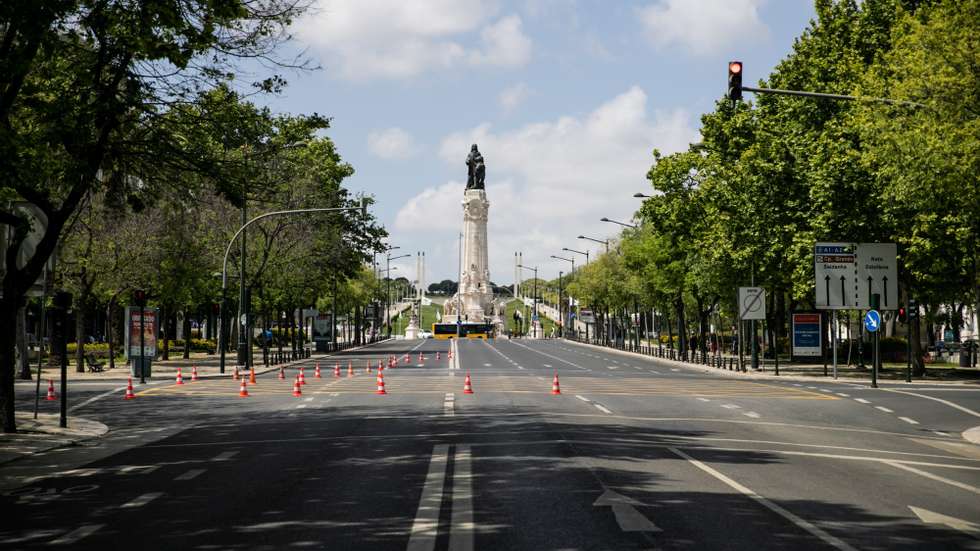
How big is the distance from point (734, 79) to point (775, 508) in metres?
10.6

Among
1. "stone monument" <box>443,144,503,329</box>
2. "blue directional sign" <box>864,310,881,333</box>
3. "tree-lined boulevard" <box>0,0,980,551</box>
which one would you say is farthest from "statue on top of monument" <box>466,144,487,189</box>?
"blue directional sign" <box>864,310,881,333</box>

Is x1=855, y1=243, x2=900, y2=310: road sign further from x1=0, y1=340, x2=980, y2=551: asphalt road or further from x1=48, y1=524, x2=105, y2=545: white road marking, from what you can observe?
x1=48, y1=524, x2=105, y2=545: white road marking

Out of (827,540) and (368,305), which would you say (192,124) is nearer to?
(827,540)

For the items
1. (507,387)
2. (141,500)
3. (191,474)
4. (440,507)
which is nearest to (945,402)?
(507,387)

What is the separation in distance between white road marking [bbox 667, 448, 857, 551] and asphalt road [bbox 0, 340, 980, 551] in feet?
0.12

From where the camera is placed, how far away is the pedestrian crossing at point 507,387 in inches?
1336

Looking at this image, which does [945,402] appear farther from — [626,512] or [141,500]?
[141,500]

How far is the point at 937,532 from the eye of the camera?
1035 centimetres

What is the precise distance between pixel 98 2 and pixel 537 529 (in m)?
11.8

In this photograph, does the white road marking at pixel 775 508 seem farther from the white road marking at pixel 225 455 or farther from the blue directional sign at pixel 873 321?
the blue directional sign at pixel 873 321

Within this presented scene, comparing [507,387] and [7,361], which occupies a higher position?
[7,361]

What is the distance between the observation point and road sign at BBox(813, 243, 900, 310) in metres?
40.6

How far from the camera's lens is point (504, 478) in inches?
549

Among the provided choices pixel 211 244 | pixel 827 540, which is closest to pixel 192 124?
pixel 827 540
